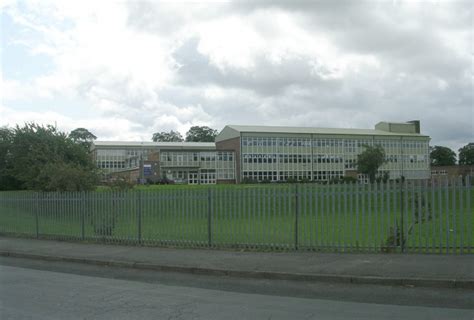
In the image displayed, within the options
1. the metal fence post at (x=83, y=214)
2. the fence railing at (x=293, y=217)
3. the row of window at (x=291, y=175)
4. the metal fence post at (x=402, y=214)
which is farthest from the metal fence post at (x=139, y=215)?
the row of window at (x=291, y=175)

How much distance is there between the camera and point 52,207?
1808cm

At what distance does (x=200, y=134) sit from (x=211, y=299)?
452ft

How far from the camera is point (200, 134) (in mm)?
144750

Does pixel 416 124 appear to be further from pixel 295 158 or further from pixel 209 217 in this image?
pixel 209 217

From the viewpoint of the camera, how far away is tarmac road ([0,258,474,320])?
677 centimetres

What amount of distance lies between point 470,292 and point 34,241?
14721mm

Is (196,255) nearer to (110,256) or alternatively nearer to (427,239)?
(110,256)

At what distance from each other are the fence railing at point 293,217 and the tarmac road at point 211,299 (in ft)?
10.1

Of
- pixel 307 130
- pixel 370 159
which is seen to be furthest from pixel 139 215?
pixel 307 130

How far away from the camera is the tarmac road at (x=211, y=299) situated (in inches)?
267

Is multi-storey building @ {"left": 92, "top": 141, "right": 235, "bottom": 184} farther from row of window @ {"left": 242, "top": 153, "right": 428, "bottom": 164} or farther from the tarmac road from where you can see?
the tarmac road

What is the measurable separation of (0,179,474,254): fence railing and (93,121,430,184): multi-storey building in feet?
237

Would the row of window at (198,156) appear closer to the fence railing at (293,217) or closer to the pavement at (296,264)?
the fence railing at (293,217)

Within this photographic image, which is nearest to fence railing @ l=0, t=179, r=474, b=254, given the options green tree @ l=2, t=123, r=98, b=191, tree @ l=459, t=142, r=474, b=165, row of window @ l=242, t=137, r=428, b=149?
green tree @ l=2, t=123, r=98, b=191
